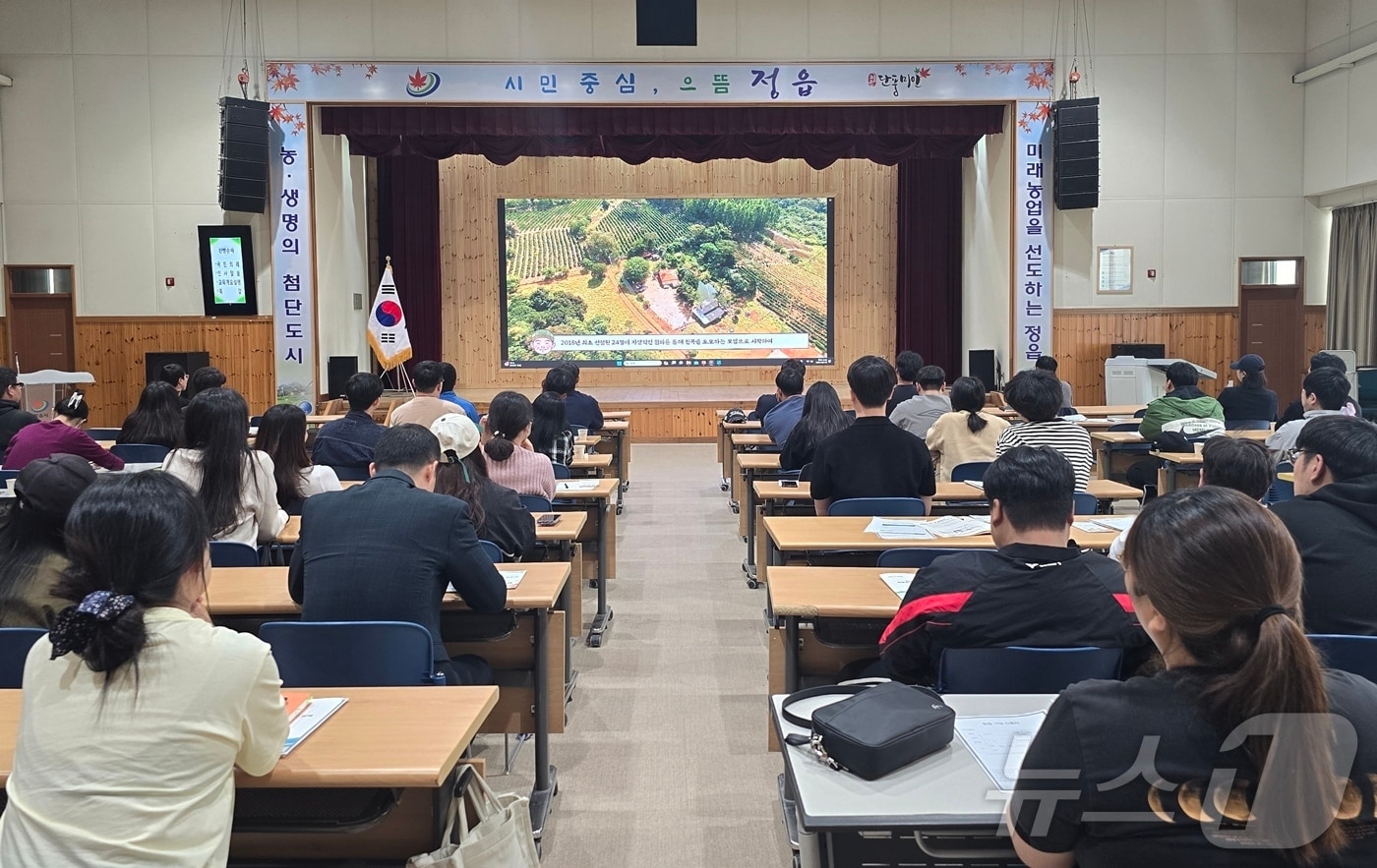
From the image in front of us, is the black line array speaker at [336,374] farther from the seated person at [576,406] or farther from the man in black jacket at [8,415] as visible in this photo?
the man in black jacket at [8,415]

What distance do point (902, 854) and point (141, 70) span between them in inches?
449

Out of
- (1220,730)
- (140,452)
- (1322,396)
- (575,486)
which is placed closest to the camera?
(1220,730)

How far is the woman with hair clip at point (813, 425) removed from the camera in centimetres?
577

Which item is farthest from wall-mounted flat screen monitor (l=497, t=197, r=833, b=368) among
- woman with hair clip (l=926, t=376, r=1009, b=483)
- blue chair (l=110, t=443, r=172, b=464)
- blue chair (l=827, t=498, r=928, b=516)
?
blue chair (l=827, t=498, r=928, b=516)

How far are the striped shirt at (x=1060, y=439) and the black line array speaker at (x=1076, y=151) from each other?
6.41 m

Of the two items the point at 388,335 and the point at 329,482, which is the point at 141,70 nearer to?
the point at 388,335

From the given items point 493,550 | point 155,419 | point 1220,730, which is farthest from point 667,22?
point 1220,730

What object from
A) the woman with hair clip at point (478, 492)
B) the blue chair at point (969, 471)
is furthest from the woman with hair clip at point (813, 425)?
the woman with hair clip at point (478, 492)

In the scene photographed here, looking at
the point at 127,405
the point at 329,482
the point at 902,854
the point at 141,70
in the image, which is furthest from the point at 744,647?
the point at 141,70

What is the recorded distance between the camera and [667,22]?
34.7ft

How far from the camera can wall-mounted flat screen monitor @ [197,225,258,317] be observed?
34.8ft

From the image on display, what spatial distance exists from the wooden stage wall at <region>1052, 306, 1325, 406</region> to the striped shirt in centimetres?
654

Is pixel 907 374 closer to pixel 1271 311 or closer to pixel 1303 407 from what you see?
pixel 1303 407

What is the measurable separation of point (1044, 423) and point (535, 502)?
7.49ft
